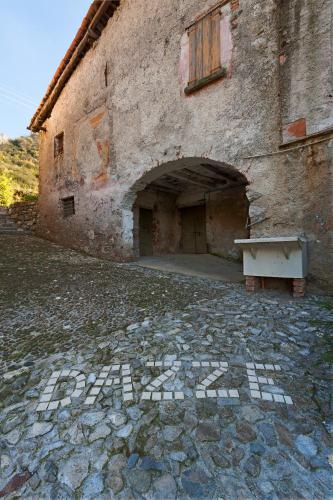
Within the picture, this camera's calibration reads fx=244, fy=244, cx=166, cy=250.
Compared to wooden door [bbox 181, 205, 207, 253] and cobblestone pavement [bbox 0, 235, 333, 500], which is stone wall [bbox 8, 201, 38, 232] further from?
cobblestone pavement [bbox 0, 235, 333, 500]

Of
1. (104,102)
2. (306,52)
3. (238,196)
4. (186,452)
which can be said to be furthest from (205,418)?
(104,102)

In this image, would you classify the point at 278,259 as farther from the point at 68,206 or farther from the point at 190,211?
the point at 68,206

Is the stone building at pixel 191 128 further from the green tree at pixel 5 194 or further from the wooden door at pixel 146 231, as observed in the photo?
the green tree at pixel 5 194

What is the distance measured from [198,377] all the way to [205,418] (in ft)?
1.18

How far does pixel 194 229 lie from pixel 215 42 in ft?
18.4

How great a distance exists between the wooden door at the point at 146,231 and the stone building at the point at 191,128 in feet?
0.14

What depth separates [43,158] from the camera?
1017 cm

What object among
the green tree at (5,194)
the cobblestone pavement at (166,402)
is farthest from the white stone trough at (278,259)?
the green tree at (5,194)

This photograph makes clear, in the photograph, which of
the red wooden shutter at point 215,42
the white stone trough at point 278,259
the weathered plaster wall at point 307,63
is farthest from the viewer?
the red wooden shutter at point 215,42

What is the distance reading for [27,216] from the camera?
1023 cm

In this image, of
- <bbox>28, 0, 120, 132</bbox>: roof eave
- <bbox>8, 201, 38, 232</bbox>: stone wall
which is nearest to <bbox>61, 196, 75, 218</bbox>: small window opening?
<bbox>8, 201, 38, 232</bbox>: stone wall

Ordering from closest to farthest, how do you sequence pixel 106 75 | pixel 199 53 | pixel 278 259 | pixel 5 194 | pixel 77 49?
1. pixel 278 259
2. pixel 199 53
3. pixel 106 75
4. pixel 77 49
5. pixel 5 194

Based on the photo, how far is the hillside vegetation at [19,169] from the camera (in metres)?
13.1

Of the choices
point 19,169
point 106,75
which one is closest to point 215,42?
point 106,75
